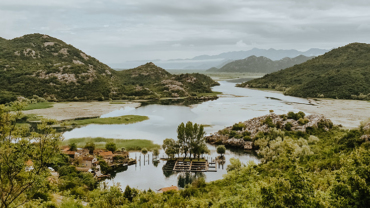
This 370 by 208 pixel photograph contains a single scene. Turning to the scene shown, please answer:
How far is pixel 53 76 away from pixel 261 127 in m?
115

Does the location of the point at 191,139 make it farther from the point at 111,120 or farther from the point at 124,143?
the point at 111,120

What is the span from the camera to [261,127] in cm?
6181

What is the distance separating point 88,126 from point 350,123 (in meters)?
67.9

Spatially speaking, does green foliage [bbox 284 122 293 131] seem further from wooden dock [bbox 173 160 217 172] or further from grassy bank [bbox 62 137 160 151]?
→ grassy bank [bbox 62 137 160 151]

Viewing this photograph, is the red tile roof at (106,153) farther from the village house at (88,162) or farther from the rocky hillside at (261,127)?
the rocky hillside at (261,127)

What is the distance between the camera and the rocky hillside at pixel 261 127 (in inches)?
2245

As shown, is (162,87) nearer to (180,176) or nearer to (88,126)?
(88,126)

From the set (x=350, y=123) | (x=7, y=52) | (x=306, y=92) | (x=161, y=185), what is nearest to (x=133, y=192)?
(x=161, y=185)

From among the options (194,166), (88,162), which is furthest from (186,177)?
(88,162)

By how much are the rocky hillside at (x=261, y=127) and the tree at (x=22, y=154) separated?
4617cm

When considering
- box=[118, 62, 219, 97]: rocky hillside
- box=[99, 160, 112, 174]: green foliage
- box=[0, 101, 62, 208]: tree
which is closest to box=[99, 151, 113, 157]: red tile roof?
box=[99, 160, 112, 174]: green foliage

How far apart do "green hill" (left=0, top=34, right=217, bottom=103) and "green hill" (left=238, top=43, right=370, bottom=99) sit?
2374 inches

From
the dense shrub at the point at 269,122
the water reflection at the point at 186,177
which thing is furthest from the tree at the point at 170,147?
the dense shrub at the point at 269,122

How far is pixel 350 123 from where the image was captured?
67.1 meters
